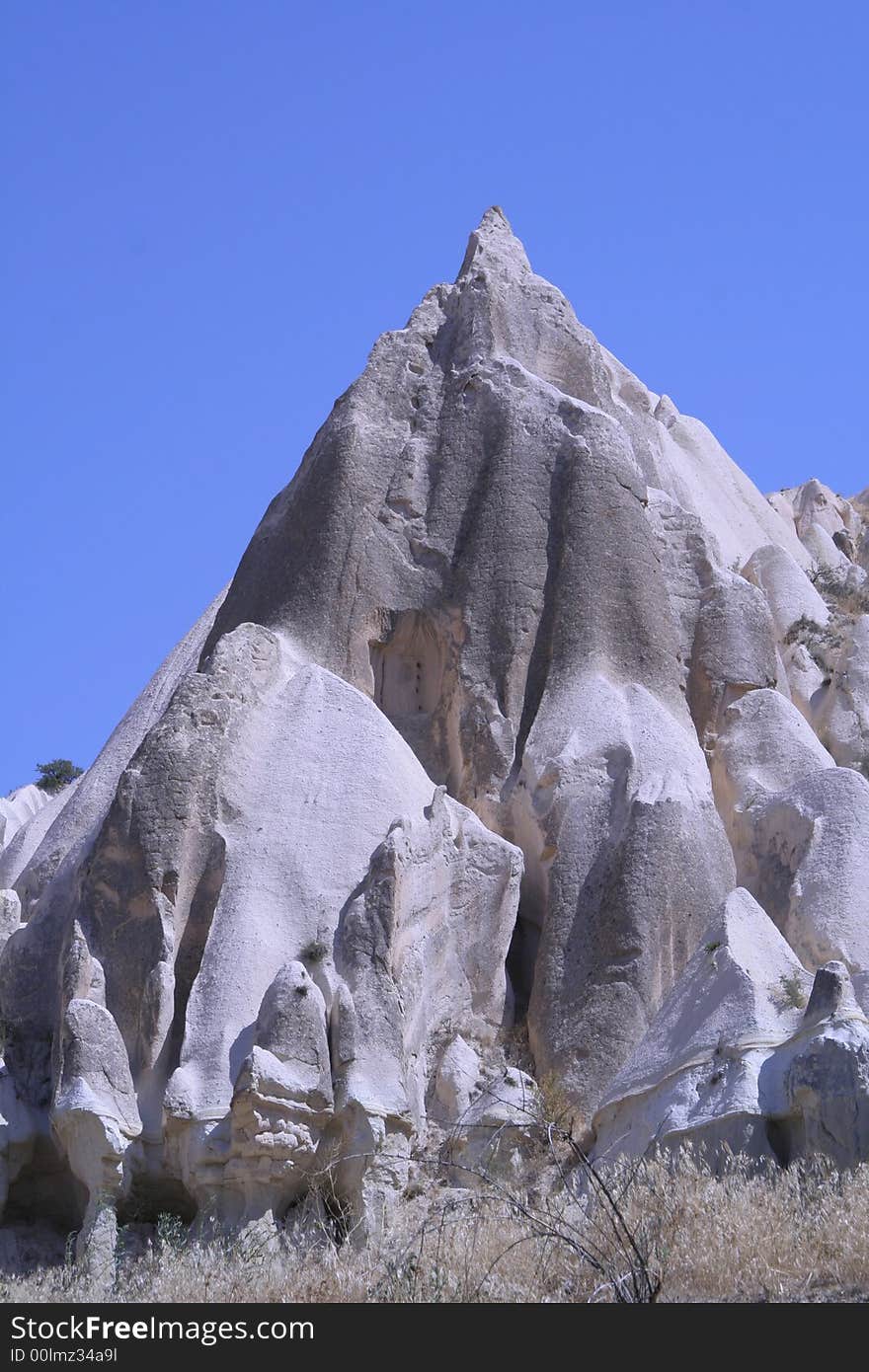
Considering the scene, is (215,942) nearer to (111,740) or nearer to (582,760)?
(582,760)

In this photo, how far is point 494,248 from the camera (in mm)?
26922

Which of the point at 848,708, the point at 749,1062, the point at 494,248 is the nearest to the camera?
the point at 749,1062

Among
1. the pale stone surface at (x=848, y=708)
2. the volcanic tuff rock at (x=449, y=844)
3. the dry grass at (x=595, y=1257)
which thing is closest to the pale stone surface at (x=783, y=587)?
the volcanic tuff rock at (x=449, y=844)

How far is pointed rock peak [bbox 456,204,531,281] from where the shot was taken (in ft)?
87.0

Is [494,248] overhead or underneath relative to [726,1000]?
overhead

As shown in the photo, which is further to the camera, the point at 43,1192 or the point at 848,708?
the point at 848,708

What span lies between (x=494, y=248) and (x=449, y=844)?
418 inches

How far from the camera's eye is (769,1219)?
1269cm

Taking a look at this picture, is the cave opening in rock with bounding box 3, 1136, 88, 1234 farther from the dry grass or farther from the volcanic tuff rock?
the dry grass

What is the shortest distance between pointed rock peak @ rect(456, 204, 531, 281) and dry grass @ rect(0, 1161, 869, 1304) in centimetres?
1486

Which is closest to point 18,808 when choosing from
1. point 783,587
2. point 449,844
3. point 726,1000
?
point 783,587

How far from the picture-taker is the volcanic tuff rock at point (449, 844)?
16.4 metres

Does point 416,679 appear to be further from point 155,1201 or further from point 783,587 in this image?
point 783,587
